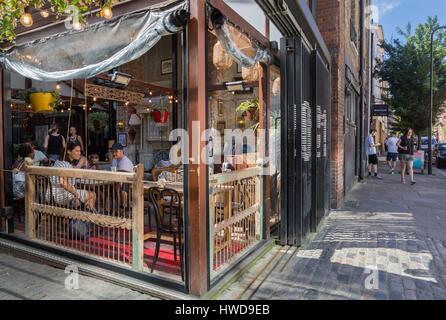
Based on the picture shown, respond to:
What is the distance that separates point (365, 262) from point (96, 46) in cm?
391

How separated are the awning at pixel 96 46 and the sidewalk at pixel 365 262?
2464 millimetres

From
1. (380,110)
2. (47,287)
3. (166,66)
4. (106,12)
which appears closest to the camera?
(106,12)

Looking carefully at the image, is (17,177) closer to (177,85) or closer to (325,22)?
(177,85)

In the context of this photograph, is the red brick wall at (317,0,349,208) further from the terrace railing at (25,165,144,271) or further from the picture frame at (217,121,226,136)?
the terrace railing at (25,165,144,271)

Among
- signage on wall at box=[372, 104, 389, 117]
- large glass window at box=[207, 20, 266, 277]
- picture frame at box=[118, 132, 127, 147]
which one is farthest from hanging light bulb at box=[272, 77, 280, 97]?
signage on wall at box=[372, 104, 389, 117]

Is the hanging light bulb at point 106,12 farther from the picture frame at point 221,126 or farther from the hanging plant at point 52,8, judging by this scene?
the picture frame at point 221,126

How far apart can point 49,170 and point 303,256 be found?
3348 millimetres

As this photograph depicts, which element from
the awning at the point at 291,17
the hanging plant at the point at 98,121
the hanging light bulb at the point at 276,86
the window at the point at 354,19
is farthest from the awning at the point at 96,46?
the window at the point at 354,19

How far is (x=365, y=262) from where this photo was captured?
4047 millimetres

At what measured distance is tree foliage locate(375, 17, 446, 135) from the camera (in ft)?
56.6

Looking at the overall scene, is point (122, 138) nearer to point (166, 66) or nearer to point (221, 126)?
point (166, 66)

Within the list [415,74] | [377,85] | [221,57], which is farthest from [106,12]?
[377,85]

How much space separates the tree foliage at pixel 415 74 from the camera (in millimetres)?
17250

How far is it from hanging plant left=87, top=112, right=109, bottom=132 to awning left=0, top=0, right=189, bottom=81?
5866 millimetres
